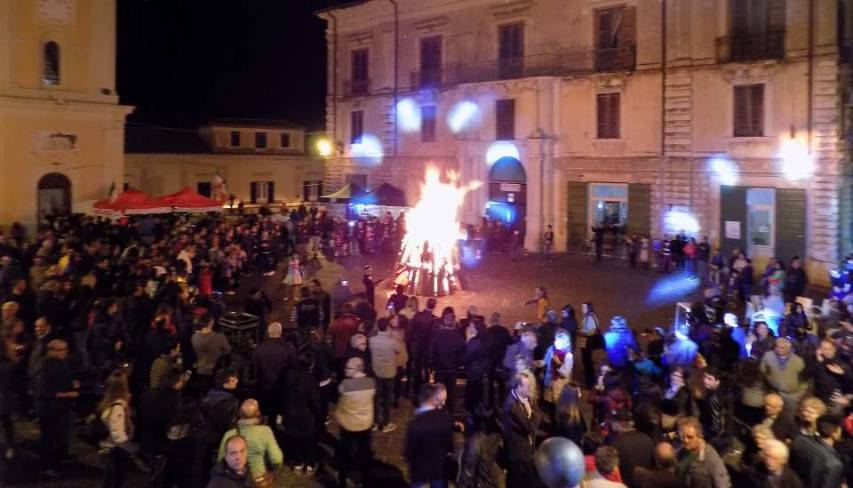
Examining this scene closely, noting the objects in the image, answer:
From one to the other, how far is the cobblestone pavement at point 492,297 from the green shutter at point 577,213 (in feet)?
3.41

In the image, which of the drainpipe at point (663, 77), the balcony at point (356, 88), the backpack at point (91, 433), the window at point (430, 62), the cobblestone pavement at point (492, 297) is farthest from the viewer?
the balcony at point (356, 88)

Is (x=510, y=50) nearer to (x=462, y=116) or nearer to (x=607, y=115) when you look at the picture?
(x=462, y=116)

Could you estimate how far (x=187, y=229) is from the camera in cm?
2070

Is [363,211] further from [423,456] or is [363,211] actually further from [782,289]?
[423,456]

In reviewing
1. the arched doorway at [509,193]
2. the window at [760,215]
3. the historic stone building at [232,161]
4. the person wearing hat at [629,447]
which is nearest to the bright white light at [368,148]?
the arched doorway at [509,193]

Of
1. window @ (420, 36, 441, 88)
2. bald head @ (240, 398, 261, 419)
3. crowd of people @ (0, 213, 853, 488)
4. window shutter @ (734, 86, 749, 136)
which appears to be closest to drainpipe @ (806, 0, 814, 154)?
window shutter @ (734, 86, 749, 136)

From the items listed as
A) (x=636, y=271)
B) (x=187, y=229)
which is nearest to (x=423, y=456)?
(x=187, y=229)

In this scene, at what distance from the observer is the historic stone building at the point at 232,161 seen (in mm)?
46625

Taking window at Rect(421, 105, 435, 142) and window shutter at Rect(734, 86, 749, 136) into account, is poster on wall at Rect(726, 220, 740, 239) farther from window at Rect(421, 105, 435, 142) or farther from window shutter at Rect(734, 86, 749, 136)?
window at Rect(421, 105, 435, 142)

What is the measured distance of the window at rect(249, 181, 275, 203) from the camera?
51.6 metres

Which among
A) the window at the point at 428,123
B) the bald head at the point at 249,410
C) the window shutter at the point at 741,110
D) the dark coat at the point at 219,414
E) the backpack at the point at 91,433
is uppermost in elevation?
the window at the point at 428,123

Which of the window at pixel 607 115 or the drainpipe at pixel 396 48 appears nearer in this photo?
the window at pixel 607 115

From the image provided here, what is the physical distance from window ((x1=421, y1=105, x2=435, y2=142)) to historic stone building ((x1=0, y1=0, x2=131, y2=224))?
40.6 feet

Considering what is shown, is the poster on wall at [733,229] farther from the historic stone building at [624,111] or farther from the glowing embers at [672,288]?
the glowing embers at [672,288]
